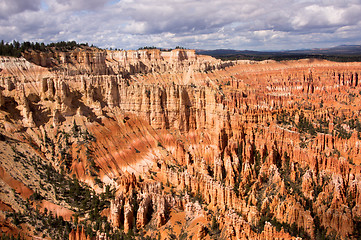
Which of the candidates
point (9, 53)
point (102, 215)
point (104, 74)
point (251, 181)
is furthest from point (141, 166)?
point (9, 53)

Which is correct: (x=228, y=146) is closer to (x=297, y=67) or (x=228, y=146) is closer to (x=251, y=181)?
(x=251, y=181)

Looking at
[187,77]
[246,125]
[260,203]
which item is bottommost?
[260,203]

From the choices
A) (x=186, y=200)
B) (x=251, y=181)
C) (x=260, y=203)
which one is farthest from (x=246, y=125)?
(x=186, y=200)

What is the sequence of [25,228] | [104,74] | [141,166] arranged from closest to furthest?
[25,228]
[141,166]
[104,74]

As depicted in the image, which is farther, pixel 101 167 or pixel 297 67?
pixel 297 67

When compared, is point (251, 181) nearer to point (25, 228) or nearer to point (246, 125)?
point (246, 125)

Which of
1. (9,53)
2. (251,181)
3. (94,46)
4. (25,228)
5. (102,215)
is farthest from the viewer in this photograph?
(94,46)

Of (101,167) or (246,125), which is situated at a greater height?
(246,125)
